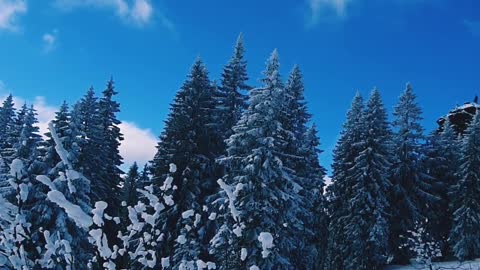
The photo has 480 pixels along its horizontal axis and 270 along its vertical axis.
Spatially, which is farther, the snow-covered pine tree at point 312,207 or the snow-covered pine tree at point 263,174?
the snow-covered pine tree at point 312,207

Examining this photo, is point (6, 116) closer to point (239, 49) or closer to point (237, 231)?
point (239, 49)

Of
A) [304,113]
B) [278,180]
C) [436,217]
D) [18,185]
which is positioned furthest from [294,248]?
[18,185]

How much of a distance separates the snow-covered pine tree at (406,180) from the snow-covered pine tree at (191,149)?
16128mm

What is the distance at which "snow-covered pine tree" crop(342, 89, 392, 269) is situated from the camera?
3082 centimetres

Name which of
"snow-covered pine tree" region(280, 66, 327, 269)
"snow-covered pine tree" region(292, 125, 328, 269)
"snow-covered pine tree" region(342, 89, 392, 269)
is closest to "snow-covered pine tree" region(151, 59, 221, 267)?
"snow-covered pine tree" region(280, 66, 327, 269)

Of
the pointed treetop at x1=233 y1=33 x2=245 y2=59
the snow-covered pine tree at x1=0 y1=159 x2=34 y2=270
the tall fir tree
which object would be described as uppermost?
the pointed treetop at x1=233 y1=33 x2=245 y2=59

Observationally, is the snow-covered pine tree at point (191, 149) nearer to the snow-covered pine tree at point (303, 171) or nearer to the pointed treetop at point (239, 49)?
the pointed treetop at point (239, 49)

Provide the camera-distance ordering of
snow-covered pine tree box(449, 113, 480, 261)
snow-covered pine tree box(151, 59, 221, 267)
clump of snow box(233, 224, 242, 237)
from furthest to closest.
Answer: snow-covered pine tree box(449, 113, 480, 261) < snow-covered pine tree box(151, 59, 221, 267) < clump of snow box(233, 224, 242, 237)

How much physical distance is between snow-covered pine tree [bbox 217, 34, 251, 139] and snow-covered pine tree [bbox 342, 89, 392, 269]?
10255mm

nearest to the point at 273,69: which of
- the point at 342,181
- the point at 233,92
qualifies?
the point at 233,92

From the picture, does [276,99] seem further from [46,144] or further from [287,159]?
[46,144]

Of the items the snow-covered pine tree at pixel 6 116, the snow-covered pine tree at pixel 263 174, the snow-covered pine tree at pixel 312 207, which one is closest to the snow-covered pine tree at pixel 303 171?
the snow-covered pine tree at pixel 312 207

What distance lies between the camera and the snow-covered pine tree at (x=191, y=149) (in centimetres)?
2273

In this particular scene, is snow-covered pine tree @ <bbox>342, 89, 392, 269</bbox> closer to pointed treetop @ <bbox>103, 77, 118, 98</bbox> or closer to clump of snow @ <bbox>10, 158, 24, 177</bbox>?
pointed treetop @ <bbox>103, 77, 118, 98</bbox>
